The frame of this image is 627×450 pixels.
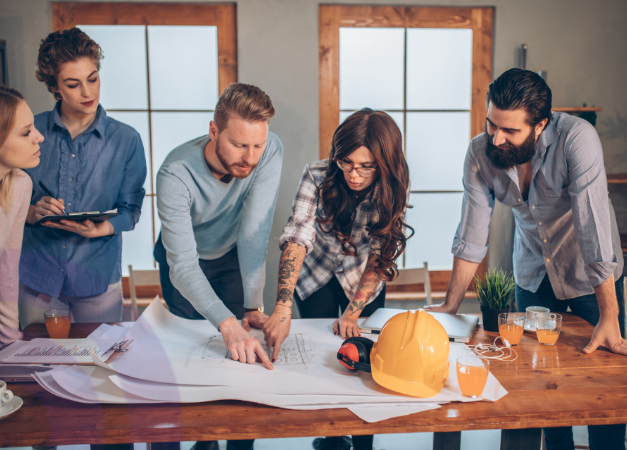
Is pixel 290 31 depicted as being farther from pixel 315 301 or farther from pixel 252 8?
pixel 315 301

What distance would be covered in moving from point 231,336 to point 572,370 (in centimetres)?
75

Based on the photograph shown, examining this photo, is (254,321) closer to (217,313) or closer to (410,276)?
(217,313)

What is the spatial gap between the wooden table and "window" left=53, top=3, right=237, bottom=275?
1.84m

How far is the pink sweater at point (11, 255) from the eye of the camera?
114 centimetres

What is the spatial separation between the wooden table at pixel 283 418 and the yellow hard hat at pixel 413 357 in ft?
0.18

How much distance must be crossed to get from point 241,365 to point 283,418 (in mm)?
202

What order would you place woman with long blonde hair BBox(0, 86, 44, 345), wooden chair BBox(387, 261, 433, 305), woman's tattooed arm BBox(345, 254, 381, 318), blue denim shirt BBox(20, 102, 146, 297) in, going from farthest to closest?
wooden chair BBox(387, 261, 433, 305)
blue denim shirt BBox(20, 102, 146, 297)
woman's tattooed arm BBox(345, 254, 381, 318)
woman with long blonde hair BBox(0, 86, 44, 345)

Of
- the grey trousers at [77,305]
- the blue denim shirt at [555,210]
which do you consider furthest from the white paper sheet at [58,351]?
the blue denim shirt at [555,210]

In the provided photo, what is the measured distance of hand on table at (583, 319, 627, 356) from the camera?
1.08 m

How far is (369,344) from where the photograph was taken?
38.4 inches

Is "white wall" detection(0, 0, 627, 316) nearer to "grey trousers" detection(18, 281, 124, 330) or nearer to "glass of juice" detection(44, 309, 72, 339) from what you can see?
"grey trousers" detection(18, 281, 124, 330)

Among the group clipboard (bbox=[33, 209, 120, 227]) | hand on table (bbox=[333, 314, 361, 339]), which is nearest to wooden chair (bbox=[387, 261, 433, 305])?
hand on table (bbox=[333, 314, 361, 339])

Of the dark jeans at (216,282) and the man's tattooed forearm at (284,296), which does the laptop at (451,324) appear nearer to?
the man's tattooed forearm at (284,296)

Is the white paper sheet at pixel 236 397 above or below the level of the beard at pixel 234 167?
below
